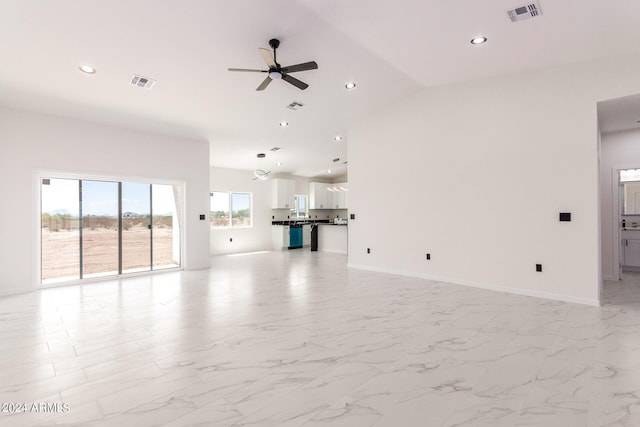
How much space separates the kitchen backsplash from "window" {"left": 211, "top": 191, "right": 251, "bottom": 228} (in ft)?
3.56

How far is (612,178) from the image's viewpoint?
572cm

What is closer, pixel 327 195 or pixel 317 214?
pixel 327 195

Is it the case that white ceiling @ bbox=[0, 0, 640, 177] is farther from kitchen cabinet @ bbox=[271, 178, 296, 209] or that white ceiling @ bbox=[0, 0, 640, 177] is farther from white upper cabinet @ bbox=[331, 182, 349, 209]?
white upper cabinet @ bbox=[331, 182, 349, 209]

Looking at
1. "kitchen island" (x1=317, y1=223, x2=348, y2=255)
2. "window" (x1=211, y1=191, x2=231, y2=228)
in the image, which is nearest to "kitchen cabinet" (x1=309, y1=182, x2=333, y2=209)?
"kitchen island" (x1=317, y1=223, x2=348, y2=255)

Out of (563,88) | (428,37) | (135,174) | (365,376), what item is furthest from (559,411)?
(135,174)

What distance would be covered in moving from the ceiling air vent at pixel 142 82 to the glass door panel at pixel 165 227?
2.72 metres

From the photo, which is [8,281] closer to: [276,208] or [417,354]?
[417,354]

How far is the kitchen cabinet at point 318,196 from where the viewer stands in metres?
12.2

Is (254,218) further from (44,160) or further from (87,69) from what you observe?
(87,69)

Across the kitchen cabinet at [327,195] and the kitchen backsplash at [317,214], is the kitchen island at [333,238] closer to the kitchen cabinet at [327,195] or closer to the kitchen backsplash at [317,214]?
the kitchen backsplash at [317,214]

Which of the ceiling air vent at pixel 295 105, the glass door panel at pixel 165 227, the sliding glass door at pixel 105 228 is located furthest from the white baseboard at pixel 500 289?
the sliding glass door at pixel 105 228

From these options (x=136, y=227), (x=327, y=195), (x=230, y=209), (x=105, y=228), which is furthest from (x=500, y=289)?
(x=327, y=195)

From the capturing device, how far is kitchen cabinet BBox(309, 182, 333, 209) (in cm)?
1220

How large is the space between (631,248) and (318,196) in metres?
8.92
